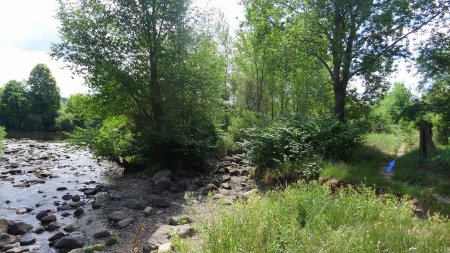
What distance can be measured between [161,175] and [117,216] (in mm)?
5674

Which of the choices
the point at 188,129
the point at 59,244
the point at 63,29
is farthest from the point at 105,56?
the point at 59,244

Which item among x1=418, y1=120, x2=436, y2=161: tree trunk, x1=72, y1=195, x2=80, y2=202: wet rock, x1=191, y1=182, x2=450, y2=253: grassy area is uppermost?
x1=418, y1=120, x2=436, y2=161: tree trunk

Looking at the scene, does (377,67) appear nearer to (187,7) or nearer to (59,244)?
(187,7)

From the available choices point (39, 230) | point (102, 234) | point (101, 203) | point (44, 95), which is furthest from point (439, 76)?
point (44, 95)

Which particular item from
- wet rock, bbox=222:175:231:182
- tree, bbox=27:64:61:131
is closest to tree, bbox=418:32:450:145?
wet rock, bbox=222:175:231:182

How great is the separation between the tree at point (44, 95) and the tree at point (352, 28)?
5691 centimetres

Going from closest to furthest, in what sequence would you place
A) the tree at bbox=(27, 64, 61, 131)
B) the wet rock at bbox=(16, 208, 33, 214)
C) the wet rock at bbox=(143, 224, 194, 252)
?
the wet rock at bbox=(143, 224, 194, 252)
the wet rock at bbox=(16, 208, 33, 214)
the tree at bbox=(27, 64, 61, 131)

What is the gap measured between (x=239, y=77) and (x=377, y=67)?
23.4m

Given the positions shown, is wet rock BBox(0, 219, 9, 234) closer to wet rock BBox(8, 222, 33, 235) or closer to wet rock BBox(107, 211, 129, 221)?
wet rock BBox(8, 222, 33, 235)

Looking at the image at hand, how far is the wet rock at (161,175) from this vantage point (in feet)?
52.8

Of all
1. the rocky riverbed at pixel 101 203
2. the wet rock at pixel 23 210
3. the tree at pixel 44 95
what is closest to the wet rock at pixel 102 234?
the rocky riverbed at pixel 101 203

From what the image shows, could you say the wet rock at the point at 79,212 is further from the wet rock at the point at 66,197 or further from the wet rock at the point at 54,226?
the wet rock at the point at 66,197

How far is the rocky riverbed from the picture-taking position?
870cm

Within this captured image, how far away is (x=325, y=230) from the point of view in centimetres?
512
